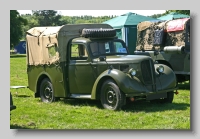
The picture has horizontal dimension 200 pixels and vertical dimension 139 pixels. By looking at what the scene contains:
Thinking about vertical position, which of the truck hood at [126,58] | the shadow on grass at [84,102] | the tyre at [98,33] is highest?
the tyre at [98,33]

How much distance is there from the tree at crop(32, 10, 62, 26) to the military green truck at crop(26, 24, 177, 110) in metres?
0.22

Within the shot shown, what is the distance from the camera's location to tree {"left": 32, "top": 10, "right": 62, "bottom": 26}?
26.9 feet

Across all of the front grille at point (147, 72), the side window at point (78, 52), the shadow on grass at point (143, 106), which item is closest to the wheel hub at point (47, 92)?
the shadow on grass at point (143, 106)

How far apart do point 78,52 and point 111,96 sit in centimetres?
127

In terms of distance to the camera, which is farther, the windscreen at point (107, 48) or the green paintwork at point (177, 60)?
the green paintwork at point (177, 60)

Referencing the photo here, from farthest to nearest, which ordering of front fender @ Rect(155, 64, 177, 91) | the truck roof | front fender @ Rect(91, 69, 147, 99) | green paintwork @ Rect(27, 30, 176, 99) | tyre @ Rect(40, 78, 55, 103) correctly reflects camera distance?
tyre @ Rect(40, 78, 55, 103), the truck roof, front fender @ Rect(155, 64, 177, 91), green paintwork @ Rect(27, 30, 176, 99), front fender @ Rect(91, 69, 147, 99)

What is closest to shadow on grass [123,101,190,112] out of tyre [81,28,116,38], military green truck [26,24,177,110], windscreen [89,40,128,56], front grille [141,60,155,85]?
military green truck [26,24,177,110]

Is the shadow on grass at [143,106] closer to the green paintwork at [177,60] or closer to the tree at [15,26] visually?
the tree at [15,26]

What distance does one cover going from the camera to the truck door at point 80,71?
9.98 metres

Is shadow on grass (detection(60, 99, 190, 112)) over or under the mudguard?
under

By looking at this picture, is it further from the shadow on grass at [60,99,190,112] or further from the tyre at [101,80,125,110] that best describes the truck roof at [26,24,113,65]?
the tyre at [101,80,125,110]

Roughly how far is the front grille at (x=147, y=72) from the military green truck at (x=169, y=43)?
2.50 m

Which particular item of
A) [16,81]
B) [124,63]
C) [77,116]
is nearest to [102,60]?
[124,63]

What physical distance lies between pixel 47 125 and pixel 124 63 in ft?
6.84
